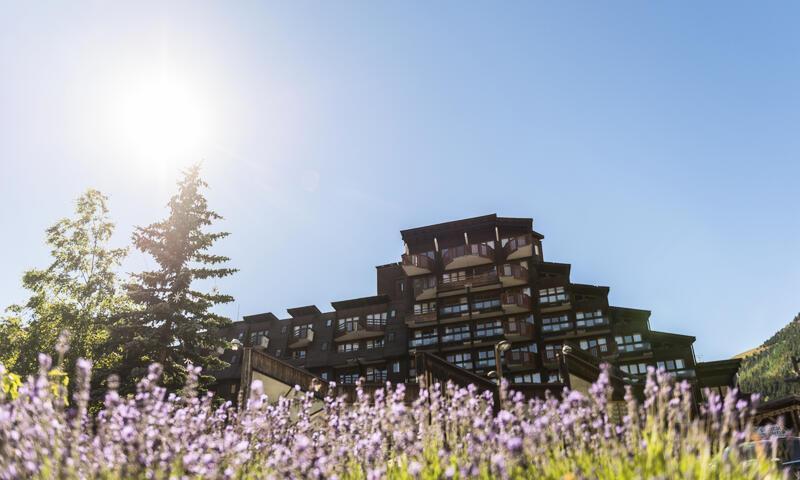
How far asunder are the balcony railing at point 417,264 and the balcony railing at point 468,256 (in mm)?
1428

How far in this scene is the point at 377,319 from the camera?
49.1 metres

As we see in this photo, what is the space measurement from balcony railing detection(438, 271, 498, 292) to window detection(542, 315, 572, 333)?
5.14 metres

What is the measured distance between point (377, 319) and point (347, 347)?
3737 mm

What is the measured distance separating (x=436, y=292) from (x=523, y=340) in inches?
325

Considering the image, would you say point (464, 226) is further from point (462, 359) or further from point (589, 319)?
point (589, 319)

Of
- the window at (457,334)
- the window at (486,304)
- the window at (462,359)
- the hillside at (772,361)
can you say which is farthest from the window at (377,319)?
the hillside at (772,361)

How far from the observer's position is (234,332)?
5397 centimetres

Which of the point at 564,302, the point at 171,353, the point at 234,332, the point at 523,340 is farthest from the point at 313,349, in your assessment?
the point at 171,353

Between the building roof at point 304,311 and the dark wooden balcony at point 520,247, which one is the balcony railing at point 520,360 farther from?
the building roof at point 304,311

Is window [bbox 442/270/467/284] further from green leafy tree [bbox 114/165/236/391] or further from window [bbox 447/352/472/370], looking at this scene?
green leafy tree [bbox 114/165/236/391]

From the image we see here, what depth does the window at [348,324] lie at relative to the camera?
48.7 metres

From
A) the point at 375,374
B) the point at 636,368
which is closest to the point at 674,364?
the point at 636,368

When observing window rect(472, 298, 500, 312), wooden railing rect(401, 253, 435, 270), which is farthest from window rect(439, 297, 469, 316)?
wooden railing rect(401, 253, 435, 270)

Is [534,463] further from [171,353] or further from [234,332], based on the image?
[234,332]
